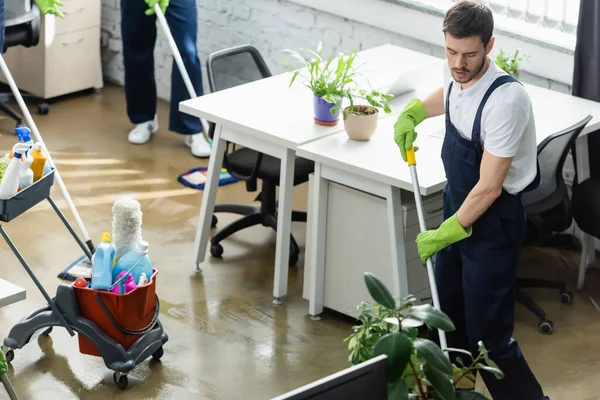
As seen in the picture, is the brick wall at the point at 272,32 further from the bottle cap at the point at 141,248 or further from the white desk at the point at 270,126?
the bottle cap at the point at 141,248

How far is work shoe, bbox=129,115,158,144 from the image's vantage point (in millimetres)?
5570

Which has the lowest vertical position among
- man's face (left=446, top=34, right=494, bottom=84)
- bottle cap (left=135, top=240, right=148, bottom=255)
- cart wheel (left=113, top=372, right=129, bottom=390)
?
cart wheel (left=113, top=372, right=129, bottom=390)

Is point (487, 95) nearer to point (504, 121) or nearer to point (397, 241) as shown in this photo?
point (504, 121)

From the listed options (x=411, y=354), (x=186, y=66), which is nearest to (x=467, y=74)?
(x=411, y=354)

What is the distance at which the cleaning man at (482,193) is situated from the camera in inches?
109

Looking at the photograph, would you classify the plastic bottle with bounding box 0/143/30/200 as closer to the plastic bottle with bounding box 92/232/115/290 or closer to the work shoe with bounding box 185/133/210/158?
the plastic bottle with bounding box 92/232/115/290

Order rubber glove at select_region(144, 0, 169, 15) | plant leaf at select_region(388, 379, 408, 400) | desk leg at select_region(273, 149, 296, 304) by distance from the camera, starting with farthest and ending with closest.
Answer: rubber glove at select_region(144, 0, 169, 15) → desk leg at select_region(273, 149, 296, 304) → plant leaf at select_region(388, 379, 408, 400)

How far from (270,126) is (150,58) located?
73.5 inches

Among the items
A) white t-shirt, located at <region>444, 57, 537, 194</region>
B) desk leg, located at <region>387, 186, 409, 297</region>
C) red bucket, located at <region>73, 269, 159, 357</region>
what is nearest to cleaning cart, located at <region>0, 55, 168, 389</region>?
red bucket, located at <region>73, 269, 159, 357</region>

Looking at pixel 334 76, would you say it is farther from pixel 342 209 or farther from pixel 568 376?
pixel 568 376

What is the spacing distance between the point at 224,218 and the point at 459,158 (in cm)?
198

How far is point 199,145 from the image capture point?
17.8 ft

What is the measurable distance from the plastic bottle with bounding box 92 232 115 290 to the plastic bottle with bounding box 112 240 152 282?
45 mm

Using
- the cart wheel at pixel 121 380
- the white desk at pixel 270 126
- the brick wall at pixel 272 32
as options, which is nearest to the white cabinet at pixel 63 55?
the brick wall at pixel 272 32
